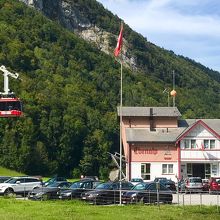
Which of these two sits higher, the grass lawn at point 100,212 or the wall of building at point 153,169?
the wall of building at point 153,169

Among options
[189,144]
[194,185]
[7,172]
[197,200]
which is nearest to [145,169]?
[189,144]

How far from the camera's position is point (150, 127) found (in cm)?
7412

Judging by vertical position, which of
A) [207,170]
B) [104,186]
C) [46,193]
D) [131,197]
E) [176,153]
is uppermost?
[176,153]

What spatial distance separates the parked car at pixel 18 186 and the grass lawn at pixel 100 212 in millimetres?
11940

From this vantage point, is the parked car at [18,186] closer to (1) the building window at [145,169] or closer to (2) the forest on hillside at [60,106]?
(1) the building window at [145,169]

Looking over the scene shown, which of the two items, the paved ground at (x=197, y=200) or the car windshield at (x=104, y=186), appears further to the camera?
the car windshield at (x=104, y=186)

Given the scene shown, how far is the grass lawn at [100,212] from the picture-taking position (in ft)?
88.6

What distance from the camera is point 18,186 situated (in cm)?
4534

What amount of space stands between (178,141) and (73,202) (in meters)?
37.3

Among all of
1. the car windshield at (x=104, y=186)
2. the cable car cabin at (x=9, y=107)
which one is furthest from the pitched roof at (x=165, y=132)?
the car windshield at (x=104, y=186)

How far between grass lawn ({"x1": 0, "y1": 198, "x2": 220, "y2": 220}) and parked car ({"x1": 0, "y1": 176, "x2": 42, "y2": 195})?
11940 millimetres

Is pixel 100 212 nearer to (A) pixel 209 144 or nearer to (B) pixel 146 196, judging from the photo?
(B) pixel 146 196

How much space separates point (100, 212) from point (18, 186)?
1814 centimetres

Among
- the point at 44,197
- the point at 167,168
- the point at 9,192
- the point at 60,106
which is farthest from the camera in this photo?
the point at 60,106
